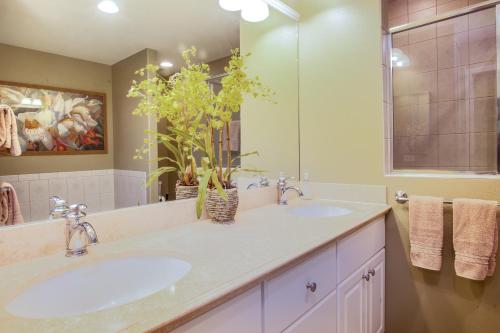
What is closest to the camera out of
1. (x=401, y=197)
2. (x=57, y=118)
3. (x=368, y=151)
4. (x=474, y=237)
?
(x=57, y=118)

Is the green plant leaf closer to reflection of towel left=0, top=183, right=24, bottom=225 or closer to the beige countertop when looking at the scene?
the beige countertop

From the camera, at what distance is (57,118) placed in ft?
3.26

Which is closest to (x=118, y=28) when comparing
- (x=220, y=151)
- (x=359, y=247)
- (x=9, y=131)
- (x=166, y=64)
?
(x=166, y=64)

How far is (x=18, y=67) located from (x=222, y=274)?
860mm

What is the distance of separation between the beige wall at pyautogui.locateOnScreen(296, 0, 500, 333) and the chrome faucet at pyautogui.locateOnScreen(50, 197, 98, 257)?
146 cm

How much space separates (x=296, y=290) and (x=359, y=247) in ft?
1.90

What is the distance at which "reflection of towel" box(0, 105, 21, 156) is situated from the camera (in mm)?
877

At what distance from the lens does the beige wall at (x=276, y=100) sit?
181 cm

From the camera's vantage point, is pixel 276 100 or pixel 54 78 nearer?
pixel 54 78

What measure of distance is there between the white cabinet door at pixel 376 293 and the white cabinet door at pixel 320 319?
415 mm

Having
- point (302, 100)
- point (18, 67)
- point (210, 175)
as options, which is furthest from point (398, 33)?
point (18, 67)

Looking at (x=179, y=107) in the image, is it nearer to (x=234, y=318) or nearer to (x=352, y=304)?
(x=234, y=318)

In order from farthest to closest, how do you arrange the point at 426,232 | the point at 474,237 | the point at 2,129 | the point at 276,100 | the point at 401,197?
the point at 276,100 < the point at 401,197 < the point at 426,232 < the point at 474,237 < the point at 2,129

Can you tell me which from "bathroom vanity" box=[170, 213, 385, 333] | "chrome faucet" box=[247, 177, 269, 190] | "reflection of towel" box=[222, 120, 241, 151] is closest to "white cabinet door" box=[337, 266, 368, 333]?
"bathroom vanity" box=[170, 213, 385, 333]
